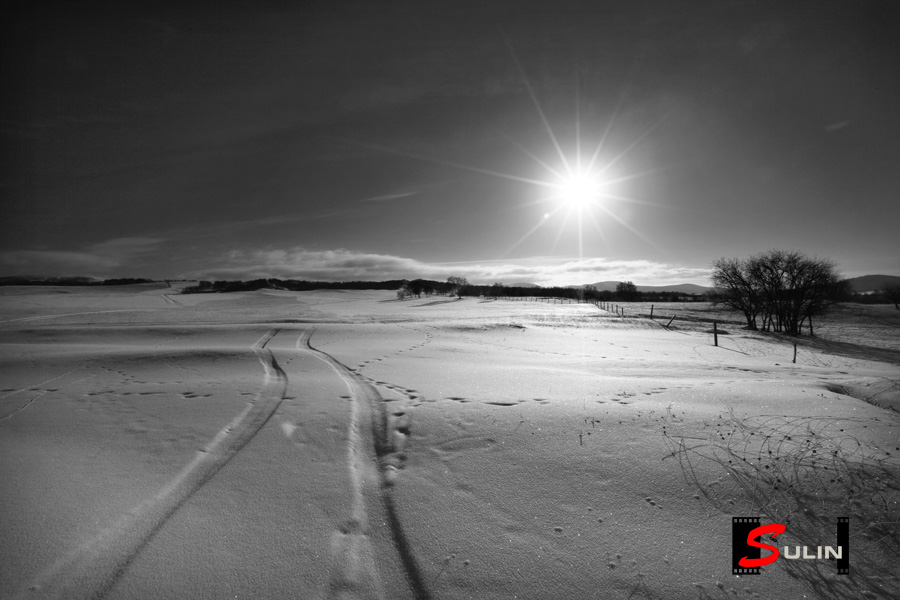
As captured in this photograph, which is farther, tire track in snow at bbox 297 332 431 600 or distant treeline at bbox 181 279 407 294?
distant treeline at bbox 181 279 407 294

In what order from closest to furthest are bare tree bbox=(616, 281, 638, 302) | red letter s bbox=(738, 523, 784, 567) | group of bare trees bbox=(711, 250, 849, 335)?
1. red letter s bbox=(738, 523, 784, 567)
2. group of bare trees bbox=(711, 250, 849, 335)
3. bare tree bbox=(616, 281, 638, 302)

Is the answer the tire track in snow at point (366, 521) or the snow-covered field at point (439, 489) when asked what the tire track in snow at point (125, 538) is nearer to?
the snow-covered field at point (439, 489)

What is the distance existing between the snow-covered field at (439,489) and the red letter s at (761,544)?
10cm

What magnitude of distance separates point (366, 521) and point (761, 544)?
12.9 ft

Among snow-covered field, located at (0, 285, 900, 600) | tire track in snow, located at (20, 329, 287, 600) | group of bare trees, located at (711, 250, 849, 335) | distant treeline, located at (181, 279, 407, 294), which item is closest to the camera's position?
tire track in snow, located at (20, 329, 287, 600)

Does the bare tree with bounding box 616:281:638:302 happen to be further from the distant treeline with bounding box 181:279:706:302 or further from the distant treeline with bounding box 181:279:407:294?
the distant treeline with bounding box 181:279:407:294

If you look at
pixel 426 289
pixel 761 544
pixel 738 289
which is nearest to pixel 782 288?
pixel 738 289

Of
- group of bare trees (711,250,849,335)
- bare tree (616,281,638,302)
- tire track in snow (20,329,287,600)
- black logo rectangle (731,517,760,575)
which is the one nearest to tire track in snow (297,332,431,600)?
tire track in snow (20,329,287,600)

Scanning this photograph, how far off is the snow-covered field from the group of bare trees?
141 feet

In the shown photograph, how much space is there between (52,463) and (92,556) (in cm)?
279

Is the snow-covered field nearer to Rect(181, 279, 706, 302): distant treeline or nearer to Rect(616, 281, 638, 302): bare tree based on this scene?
Rect(181, 279, 706, 302): distant treeline

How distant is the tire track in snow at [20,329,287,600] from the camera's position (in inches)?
113

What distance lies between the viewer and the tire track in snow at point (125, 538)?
2.86m

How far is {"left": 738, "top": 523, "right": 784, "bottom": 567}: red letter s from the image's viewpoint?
3.16 meters
